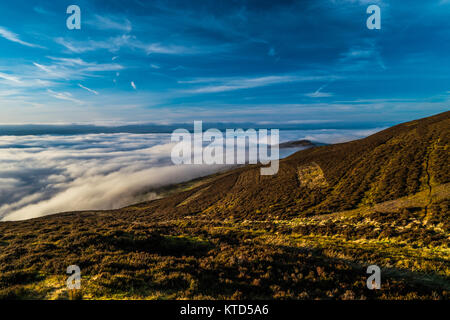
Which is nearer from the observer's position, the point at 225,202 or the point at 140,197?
the point at 225,202

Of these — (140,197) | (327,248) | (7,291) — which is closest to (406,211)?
(327,248)

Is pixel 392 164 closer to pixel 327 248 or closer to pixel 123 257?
pixel 327 248

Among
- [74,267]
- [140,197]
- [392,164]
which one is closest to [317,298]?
[74,267]

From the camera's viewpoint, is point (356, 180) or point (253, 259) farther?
point (356, 180)

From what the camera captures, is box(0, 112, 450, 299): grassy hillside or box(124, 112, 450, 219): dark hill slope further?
box(124, 112, 450, 219): dark hill slope

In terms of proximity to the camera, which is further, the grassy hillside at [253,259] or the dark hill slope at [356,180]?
the dark hill slope at [356,180]

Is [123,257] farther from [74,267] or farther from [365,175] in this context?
[365,175]

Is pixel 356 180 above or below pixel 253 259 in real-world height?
below
